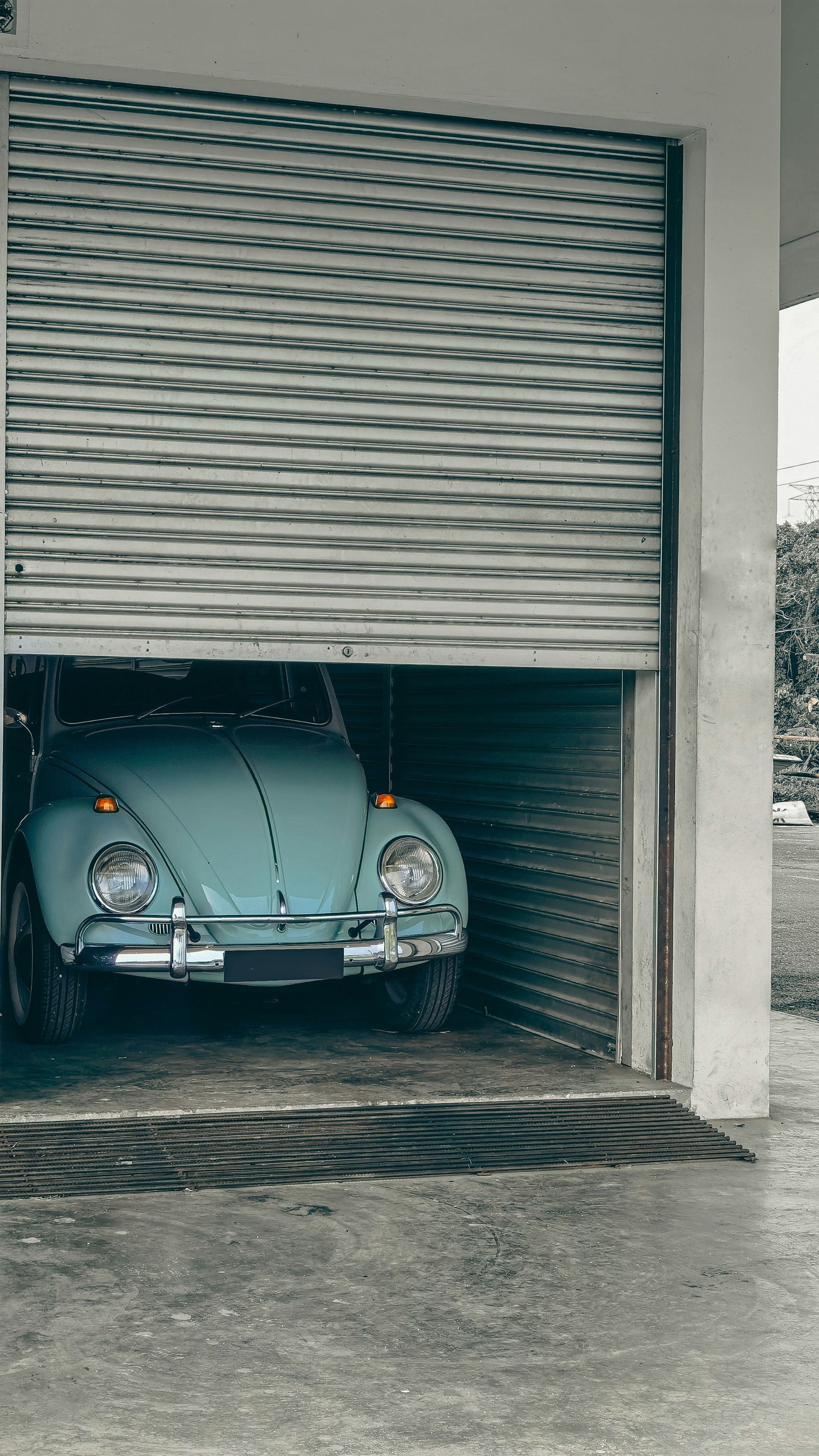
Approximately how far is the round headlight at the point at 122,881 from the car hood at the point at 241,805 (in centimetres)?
15

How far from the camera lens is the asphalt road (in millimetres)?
8422

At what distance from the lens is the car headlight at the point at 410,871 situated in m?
5.87

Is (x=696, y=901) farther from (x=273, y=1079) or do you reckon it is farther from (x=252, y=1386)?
(x=252, y=1386)

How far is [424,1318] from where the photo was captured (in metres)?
3.47

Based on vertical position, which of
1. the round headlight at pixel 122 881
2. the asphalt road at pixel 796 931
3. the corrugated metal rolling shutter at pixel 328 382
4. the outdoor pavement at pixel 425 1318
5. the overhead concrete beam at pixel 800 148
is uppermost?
the overhead concrete beam at pixel 800 148

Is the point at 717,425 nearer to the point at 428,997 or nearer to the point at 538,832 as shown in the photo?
the point at 538,832

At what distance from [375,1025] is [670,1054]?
1.50 meters

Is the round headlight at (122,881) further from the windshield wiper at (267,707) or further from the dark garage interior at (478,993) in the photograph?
the windshield wiper at (267,707)

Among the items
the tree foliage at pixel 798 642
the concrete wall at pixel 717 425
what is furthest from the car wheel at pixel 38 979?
the tree foliage at pixel 798 642

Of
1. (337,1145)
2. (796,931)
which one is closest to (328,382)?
(337,1145)

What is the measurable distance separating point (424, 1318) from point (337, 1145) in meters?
1.31

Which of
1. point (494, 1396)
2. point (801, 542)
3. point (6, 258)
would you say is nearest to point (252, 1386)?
point (494, 1396)

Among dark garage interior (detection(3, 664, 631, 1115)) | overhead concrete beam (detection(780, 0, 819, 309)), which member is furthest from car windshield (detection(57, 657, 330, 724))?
overhead concrete beam (detection(780, 0, 819, 309))

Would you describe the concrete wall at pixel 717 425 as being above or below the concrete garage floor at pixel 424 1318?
above
